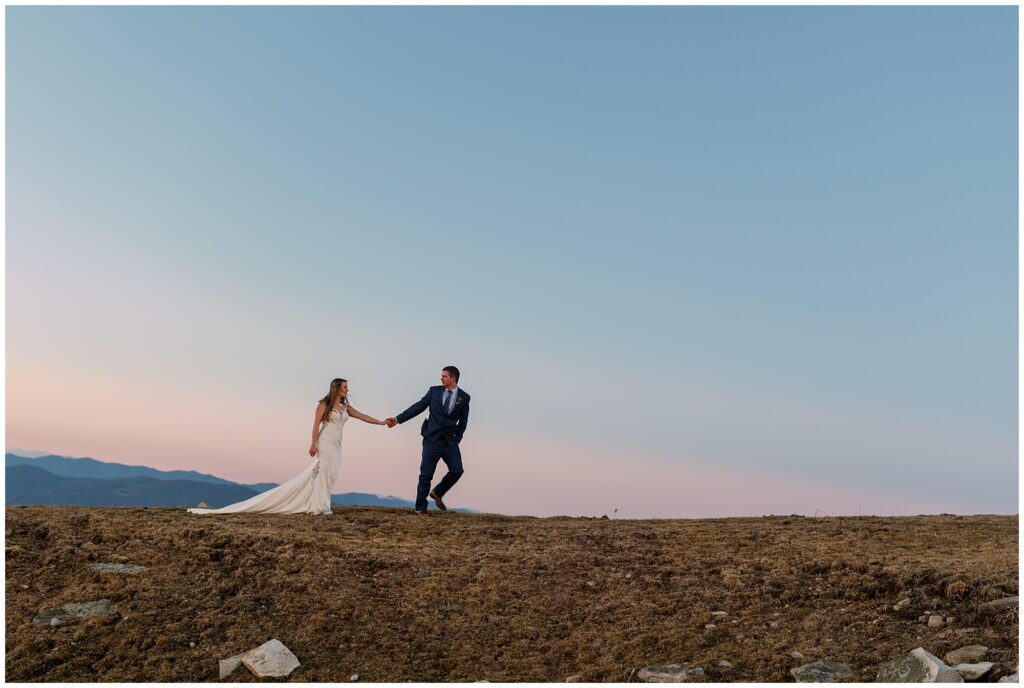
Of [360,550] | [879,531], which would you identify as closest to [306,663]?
[360,550]

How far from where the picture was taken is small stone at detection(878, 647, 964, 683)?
8447 millimetres

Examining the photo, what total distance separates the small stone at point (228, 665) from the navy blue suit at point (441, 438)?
29.1ft

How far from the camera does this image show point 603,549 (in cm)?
1419

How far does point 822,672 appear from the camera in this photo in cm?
902

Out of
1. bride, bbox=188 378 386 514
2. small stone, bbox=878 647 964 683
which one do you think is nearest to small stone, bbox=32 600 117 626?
bride, bbox=188 378 386 514

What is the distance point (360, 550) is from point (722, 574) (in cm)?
562

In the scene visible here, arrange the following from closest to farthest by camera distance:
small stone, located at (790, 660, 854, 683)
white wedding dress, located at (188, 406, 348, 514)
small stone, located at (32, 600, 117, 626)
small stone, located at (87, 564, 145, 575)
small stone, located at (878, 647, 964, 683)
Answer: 1. small stone, located at (878, 647, 964, 683)
2. small stone, located at (790, 660, 854, 683)
3. small stone, located at (32, 600, 117, 626)
4. small stone, located at (87, 564, 145, 575)
5. white wedding dress, located at (188, 406, 348, 514)

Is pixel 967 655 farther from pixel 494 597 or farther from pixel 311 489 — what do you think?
pixel 311 489

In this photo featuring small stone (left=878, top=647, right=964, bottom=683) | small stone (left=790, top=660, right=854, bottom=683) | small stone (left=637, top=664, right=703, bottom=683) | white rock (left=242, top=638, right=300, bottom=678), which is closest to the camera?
small stone (left=878, top=647, right=964, bottom=683)

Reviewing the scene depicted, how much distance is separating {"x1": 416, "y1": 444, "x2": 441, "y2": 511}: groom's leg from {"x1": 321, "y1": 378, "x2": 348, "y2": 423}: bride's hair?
2278 millimetres

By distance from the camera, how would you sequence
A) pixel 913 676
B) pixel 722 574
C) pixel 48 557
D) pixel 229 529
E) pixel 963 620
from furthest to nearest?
pixel 229 529 → pixel 48 557 → pixel 722 574 → pixel 963 620 → pixel 913 676

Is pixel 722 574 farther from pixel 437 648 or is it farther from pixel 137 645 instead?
pixel 137 645

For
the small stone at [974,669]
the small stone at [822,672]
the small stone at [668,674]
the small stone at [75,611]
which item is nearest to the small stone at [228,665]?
the small stone at [75,611]

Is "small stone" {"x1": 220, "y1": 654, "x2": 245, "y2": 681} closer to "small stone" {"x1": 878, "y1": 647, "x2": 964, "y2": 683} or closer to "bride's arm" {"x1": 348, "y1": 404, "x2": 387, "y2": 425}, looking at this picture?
"small stone" {"x1": 878, "y1": 647, "x2": 964, "y2": 683}
